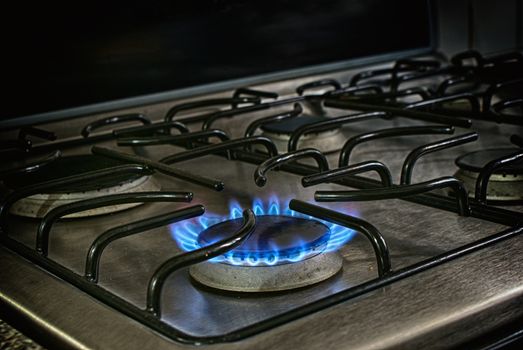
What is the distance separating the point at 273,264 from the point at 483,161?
1.20ft

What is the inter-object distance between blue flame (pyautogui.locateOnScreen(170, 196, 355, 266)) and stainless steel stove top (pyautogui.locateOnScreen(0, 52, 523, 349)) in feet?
0.04

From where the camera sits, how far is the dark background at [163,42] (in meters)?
1.17

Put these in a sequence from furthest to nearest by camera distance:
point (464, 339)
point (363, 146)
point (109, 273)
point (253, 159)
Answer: point (363, 146), point (253, 159), point (109, 273), point (464, 339)

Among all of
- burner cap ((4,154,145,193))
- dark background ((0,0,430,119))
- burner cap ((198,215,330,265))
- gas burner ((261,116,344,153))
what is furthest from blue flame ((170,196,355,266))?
dark background ((0,0,430,119))

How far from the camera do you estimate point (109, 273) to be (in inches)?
28.7

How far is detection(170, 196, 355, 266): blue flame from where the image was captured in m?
0.65

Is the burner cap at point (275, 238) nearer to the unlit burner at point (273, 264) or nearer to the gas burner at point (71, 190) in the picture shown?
the unlit burner at point (273, 264)

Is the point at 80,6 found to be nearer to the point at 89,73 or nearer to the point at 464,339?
the point at 89,73

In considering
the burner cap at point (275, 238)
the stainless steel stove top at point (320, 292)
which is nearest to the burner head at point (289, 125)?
the stainless steel stove top at point (320, 292)

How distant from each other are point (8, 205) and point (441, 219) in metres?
0.43

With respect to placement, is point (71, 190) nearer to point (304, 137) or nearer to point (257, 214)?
point (257, 214)

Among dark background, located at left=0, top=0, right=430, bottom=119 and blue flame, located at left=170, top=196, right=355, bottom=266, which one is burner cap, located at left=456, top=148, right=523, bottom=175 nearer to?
blue flame, located at left=170, top=196, right=355, bottom=266

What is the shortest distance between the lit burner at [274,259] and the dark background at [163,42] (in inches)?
22.3

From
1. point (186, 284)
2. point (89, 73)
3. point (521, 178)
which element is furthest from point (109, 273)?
point (89, 73)
